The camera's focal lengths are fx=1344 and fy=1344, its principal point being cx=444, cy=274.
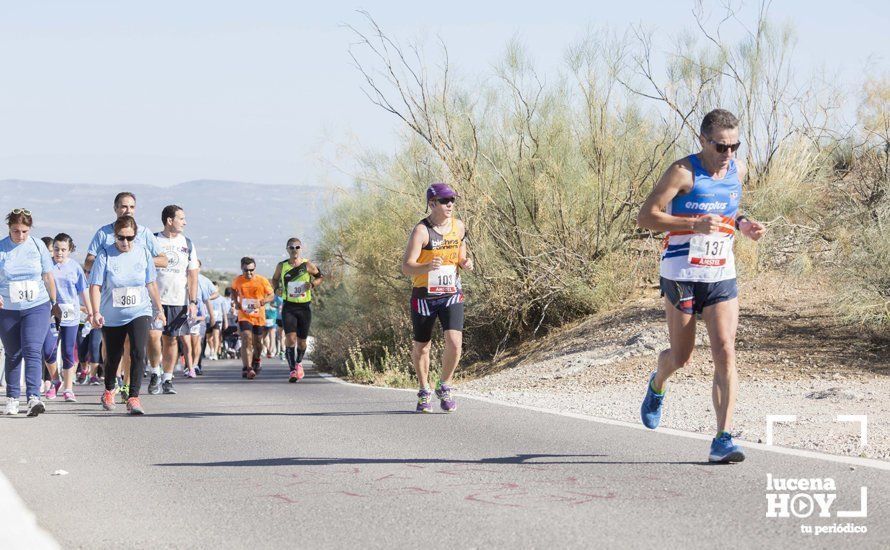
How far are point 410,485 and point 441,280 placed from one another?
13.4 ft

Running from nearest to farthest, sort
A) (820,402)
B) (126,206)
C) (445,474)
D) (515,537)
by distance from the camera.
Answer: (515,537)
(445,474)
(820,402)
(126,206)

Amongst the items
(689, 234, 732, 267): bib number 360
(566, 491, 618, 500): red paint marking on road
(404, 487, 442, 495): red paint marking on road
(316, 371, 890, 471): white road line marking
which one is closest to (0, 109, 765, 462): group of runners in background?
(689, 234, 732, 267): bib number 360

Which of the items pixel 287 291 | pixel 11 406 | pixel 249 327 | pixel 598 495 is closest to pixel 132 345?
pixel 11 406

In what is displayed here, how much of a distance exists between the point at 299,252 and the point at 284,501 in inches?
456

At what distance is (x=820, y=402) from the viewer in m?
12.1

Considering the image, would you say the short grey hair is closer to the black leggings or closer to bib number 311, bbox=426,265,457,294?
bib number 311, bbox=426,265,457,294

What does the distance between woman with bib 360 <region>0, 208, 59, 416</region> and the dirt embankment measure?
4.61 m

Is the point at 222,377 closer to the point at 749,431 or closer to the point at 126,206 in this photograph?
the point at 126,206

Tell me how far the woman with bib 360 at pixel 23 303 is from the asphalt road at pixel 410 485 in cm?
90

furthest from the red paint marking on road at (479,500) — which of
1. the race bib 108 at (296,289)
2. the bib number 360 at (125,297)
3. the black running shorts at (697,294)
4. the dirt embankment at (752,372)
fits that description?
the race bib 108 at (296,289)

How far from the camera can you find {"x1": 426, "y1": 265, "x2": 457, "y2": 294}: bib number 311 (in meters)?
11.5

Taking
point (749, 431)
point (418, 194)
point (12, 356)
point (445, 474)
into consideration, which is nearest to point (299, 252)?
point (418, 194)

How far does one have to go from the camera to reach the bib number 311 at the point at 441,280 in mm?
11477

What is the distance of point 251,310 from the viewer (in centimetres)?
2033
